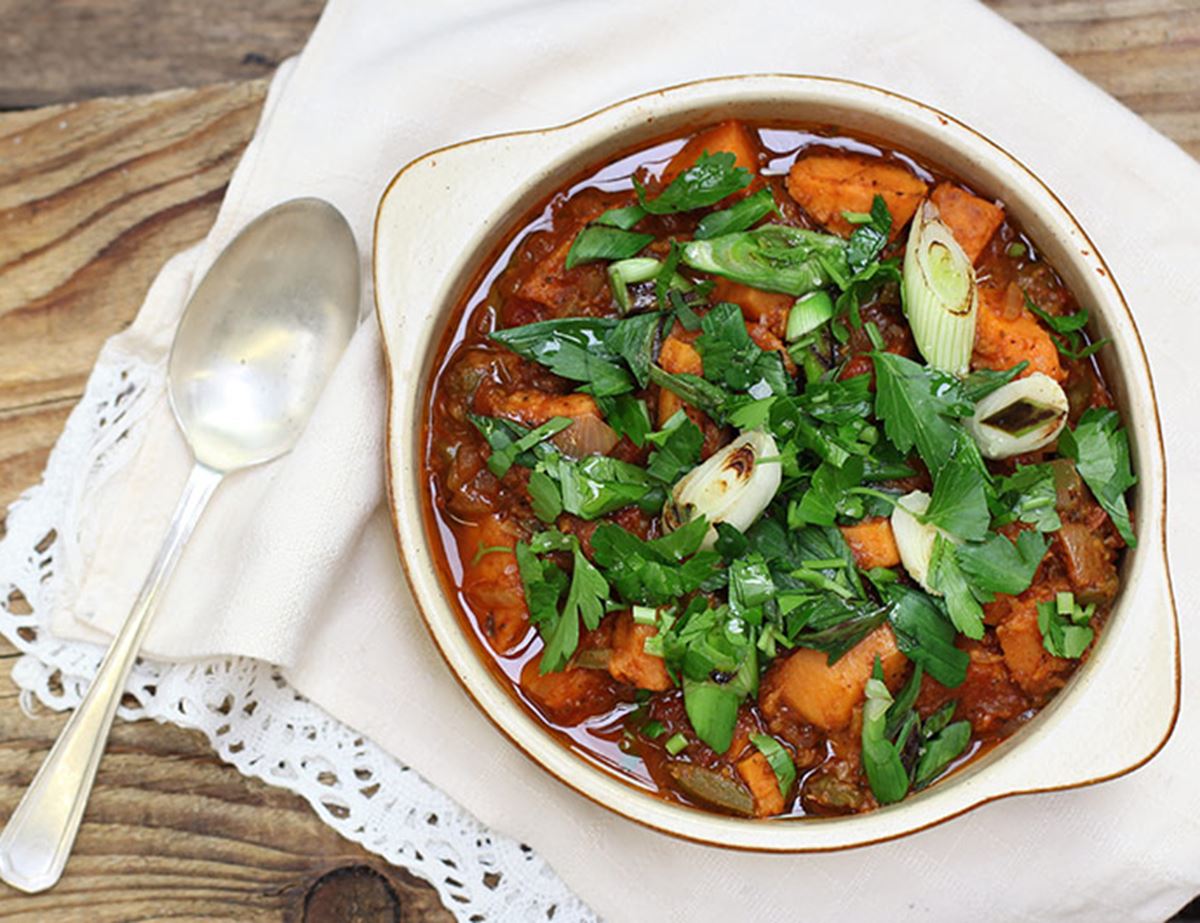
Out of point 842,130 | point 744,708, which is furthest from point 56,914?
point 842,130

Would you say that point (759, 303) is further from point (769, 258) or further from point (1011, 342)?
point (1011, 342)

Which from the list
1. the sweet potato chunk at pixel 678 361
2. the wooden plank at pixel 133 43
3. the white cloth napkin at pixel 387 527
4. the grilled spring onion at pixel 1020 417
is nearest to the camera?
the grilled spring onion at pixel 1020 417

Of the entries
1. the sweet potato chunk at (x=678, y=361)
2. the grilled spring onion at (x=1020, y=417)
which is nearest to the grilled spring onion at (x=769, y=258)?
the sweet potato chunk at (x=678, y=361)

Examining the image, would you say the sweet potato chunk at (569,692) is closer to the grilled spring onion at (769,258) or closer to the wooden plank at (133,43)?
the grilled spring onion at (769,258)

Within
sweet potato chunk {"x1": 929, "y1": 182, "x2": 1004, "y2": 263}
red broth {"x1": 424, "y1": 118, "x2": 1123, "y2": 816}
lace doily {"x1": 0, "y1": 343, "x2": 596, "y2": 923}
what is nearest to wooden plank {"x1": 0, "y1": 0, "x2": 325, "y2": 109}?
red broth {"x1": 424, "y1": 118, "x2": 1123, "y2": 816}

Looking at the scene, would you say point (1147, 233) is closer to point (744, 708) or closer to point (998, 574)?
point (998, 574)

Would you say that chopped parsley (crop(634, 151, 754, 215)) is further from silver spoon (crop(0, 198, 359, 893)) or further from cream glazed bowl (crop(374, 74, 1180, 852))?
silver spoon (crop(0, 198, 359, 893))
